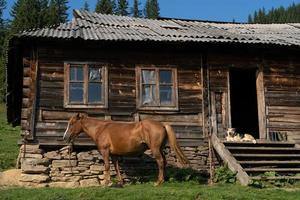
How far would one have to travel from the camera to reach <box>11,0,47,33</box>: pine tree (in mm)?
60131

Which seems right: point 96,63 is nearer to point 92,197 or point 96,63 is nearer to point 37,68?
point 37,68

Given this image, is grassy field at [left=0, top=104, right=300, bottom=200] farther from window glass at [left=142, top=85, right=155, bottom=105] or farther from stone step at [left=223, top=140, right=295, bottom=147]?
window glass at [left=142, top=85, right=155, bottom=105]

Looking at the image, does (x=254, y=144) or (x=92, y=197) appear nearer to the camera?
(x=92, y=197)

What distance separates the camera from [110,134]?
47.3 ft

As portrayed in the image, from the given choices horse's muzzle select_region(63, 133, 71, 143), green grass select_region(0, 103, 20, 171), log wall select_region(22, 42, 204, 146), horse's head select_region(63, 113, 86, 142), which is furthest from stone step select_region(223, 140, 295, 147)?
green grass select_region(0, 103, 20, 171)

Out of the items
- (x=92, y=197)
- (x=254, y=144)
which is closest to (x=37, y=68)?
(x=92, y=197)

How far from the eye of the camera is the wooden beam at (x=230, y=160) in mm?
14077

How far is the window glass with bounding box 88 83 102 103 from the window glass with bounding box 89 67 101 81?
19 cm

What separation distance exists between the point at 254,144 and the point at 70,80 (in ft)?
19.8

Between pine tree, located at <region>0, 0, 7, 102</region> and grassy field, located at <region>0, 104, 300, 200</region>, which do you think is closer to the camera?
grassy field, located at <region>0, 104, 300, 200</region>

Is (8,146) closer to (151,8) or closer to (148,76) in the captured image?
(148,76)

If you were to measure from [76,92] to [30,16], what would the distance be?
4781cm

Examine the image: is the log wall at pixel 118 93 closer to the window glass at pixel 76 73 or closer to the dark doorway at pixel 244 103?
the window glass at pixel 76 73

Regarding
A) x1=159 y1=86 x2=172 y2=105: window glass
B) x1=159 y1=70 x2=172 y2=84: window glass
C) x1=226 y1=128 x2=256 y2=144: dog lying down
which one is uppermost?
x1=159 y1=70 x2=172 y2=84: window glass
